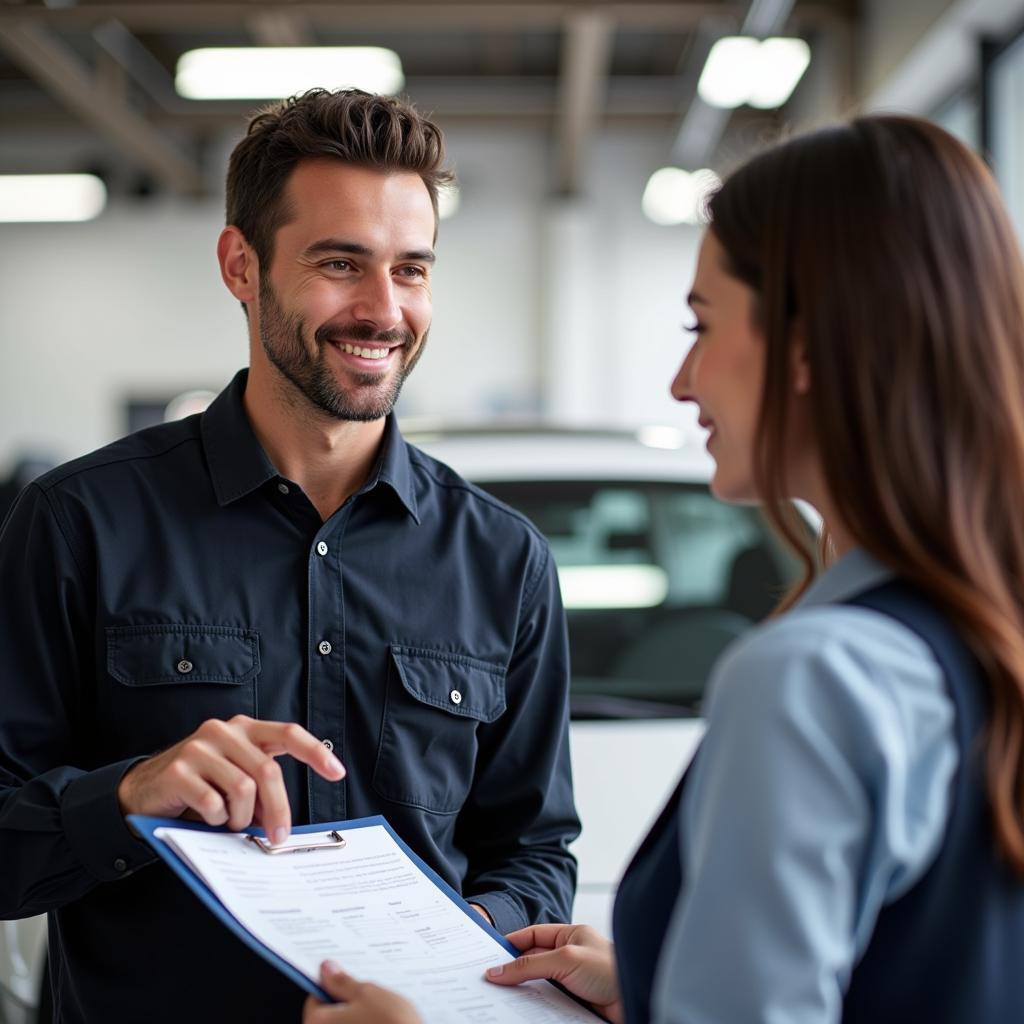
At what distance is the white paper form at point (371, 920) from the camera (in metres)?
1.20

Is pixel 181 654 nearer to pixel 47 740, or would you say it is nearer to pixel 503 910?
pixel 47 740

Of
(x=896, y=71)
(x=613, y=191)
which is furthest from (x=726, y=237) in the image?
(x=613, y=191)

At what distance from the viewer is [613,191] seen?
1123cm

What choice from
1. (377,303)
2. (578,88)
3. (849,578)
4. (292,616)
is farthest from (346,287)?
(578,88)

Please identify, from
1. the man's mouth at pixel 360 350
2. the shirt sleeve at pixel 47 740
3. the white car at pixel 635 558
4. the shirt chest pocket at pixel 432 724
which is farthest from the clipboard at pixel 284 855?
the white car at pixel 635 558

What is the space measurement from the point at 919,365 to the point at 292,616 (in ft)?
3.03

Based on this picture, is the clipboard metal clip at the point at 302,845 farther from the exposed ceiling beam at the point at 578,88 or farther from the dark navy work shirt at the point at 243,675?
the exposed ceiling beam at the point at 578,88

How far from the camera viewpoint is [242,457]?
170 cm

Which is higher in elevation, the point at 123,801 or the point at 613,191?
the point at 613,191

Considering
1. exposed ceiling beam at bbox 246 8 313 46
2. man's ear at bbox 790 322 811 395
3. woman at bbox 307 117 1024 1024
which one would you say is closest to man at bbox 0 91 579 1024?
woman at bbox 307 117 1024 1024

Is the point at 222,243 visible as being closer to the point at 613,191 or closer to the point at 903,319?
the point at 903,319

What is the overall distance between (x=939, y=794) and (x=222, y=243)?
133 centimetres

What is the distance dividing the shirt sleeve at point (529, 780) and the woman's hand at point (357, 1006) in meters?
0.58

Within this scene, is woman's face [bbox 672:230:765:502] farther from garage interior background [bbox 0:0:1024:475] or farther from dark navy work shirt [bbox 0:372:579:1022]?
garage interior background [bbox 0:0:1024:475]
